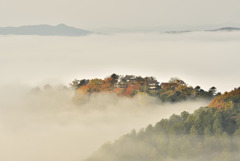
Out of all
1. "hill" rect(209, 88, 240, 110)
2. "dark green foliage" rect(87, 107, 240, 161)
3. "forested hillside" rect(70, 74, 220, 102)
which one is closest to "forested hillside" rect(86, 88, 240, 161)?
"dark green foliage" rect(87, 107, 240, 161)

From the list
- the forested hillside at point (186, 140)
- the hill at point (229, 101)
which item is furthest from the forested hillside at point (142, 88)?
the forested hillside at point (186, 140)

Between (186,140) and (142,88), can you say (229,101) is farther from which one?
(142,88)

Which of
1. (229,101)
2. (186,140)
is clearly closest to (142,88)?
(229,101)

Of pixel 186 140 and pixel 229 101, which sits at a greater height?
pixel 229 101

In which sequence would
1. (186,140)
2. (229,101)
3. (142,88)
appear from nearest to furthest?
1. (186,140)
2. (229,101)
3. (142,88)

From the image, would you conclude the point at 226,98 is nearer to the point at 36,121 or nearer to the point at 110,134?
the point at 110,134

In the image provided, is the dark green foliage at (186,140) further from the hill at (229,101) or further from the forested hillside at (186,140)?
the hill at (229,101)

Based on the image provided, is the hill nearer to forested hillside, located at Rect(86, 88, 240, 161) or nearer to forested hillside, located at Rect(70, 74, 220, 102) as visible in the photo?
forested hillside, located at Rect(86, 88, 240, 161)
